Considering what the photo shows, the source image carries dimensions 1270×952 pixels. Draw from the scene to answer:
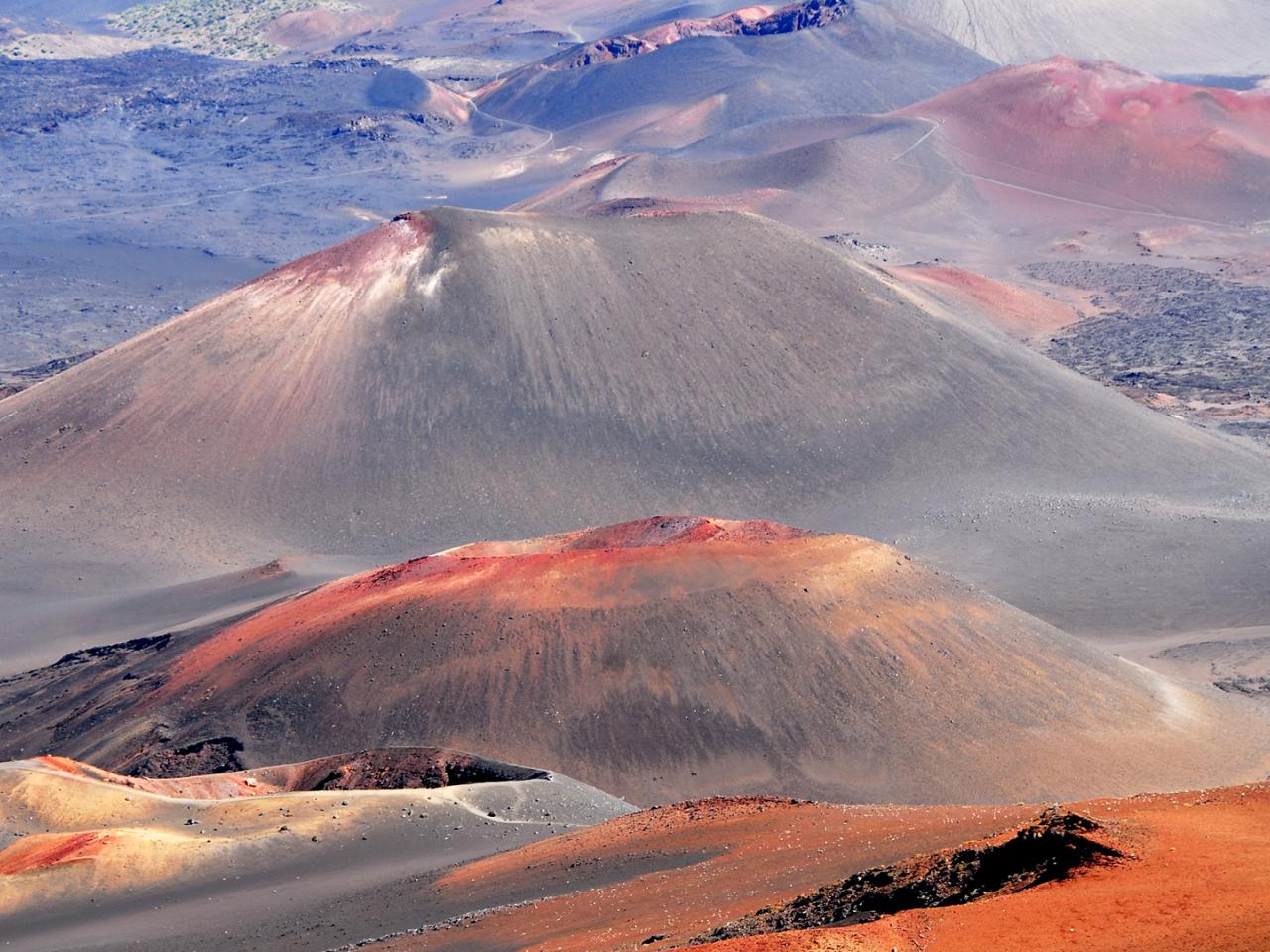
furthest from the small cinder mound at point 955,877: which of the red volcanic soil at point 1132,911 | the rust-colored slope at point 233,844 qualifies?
the rust-colored slope at point 233,844

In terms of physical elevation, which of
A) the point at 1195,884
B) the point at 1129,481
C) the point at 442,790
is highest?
the point at 1195,884

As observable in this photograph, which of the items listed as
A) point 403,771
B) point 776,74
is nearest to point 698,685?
point 403,771

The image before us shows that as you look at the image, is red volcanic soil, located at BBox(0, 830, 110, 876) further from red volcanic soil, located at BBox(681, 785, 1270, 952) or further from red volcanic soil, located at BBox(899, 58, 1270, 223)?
red volcanic soil, located at BBox(899, 58, 1270, 223)

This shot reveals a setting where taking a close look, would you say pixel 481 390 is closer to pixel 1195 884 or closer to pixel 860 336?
pixel 860 336

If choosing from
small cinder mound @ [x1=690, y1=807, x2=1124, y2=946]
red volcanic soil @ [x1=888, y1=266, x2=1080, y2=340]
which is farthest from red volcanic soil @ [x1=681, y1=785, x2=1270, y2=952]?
red volcanic soil @ [x1=888, y1=266, x2=1080, y2=340]

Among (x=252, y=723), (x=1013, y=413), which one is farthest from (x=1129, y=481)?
(x=252, y=723)

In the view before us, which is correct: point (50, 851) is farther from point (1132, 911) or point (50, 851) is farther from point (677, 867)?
point (1132, 911)
